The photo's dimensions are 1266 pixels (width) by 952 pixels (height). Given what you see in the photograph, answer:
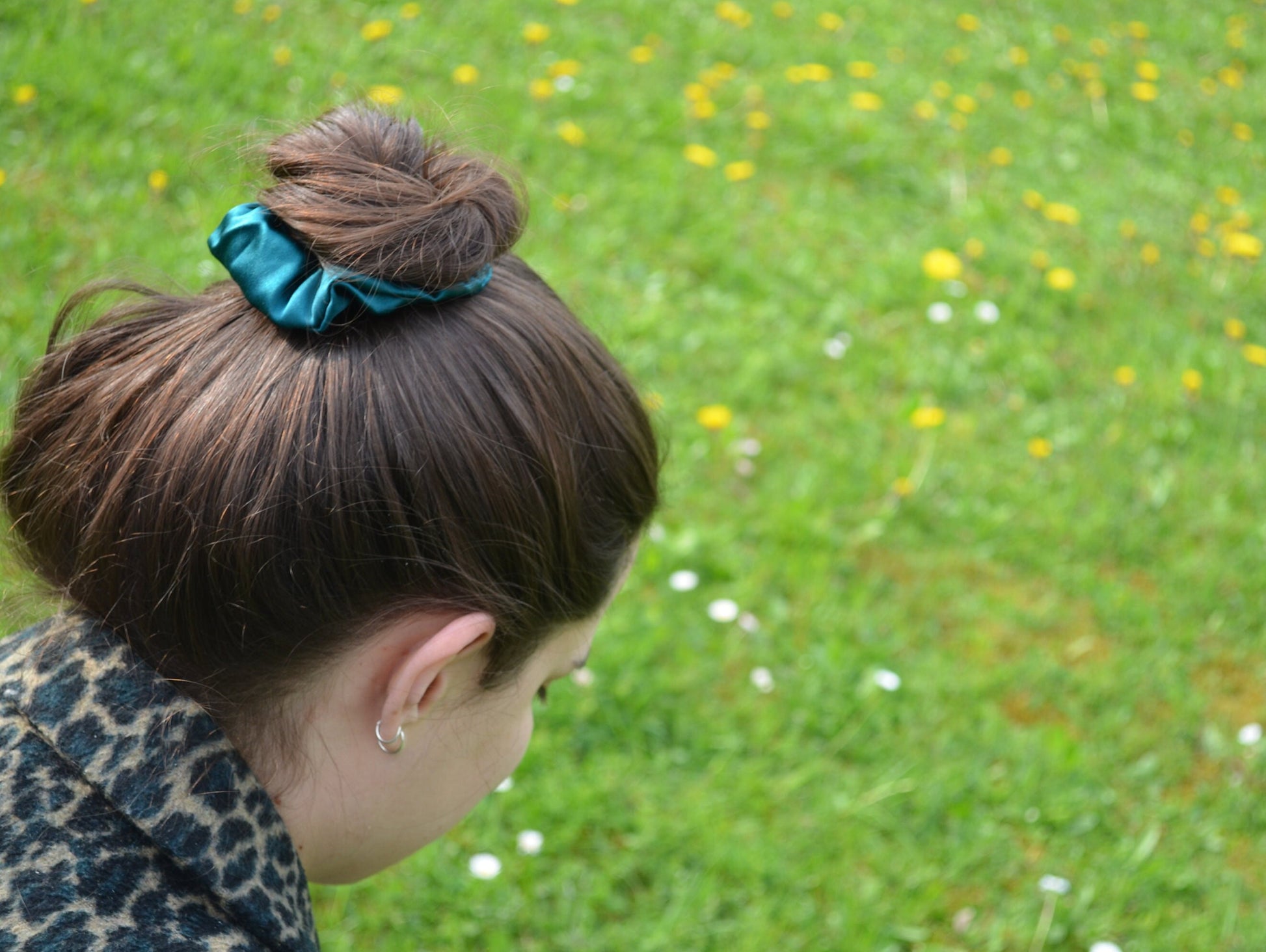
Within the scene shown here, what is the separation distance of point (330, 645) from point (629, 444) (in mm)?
432

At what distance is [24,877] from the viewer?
45.5 inches

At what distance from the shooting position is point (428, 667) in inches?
50.0

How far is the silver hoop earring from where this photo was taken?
1.35m

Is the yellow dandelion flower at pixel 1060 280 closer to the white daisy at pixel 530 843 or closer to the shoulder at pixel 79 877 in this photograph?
the white daisy at pixel 530 843

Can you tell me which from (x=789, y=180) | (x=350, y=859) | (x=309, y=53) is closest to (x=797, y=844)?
(x=350, y=859)

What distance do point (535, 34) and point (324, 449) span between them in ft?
12.4

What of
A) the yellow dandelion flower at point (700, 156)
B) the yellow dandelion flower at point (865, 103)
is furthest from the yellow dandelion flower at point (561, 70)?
the yellow dandelion flower at point (865, 103)

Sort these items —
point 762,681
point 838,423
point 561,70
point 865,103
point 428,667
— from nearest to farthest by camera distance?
point 428,667 → point 762,681 → point 838,423 → point 561,70 → point 865,103

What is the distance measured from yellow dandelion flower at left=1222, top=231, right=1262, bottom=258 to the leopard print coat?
4452 millimetres

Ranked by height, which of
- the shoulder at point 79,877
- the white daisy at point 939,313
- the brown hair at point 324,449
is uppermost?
the brown hair at point 324,449

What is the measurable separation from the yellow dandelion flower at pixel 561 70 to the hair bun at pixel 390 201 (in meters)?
3.20

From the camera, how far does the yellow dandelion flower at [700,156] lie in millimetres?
4281

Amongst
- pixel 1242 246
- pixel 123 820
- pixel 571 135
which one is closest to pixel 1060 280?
pixel 1242 246

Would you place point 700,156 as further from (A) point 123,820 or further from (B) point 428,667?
(A) point 123,820
